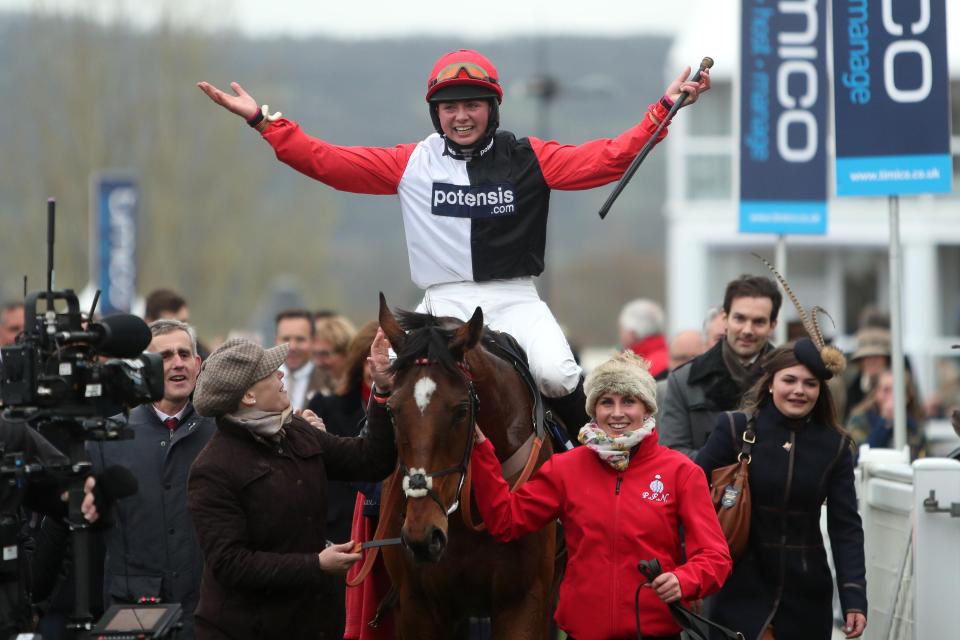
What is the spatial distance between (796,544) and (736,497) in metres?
0.31

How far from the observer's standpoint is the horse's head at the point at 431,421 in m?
5.38

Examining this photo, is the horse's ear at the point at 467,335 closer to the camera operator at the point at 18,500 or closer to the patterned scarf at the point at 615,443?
the patterned scarf at the point at 615,443

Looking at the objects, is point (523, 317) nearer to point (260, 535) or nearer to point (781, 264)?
point (260, 535)

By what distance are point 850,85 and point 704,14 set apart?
26.7 metres

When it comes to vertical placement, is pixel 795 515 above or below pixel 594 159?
below

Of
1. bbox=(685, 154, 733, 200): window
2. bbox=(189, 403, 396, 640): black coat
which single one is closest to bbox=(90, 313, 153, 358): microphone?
bbox=(189, 403, 396, 640): black coat

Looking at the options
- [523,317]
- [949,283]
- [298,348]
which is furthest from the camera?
[949,283]

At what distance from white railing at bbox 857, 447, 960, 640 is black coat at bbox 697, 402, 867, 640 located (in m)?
0.33

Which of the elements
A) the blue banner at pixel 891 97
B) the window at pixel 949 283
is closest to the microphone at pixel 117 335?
the blue banner at pixel 891 97

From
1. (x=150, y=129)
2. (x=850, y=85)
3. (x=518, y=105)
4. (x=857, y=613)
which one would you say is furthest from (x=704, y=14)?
(x=518, y=105)

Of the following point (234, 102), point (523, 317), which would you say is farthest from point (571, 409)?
point (234, 102)

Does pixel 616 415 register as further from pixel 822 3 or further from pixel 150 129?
pixel 150 129

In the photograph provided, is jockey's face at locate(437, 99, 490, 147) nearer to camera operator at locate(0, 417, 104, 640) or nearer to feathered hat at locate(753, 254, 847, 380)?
feathered hat at locate(753, 254, 847, 380)

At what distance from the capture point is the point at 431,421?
550 centimetres
